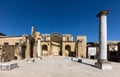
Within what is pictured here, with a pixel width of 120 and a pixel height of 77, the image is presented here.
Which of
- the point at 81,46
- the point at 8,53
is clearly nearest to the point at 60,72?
the point at 8,53

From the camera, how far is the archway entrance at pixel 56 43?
4338 centimetres

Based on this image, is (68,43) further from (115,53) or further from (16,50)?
(16,50)

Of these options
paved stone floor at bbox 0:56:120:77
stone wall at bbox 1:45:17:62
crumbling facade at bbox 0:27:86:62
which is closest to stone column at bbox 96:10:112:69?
paved stone floor at bbox 0:56:120:77

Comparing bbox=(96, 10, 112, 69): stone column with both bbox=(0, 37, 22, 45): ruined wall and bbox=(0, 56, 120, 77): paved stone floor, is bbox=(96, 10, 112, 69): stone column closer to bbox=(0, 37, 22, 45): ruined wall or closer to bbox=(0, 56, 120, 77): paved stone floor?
bbox=(0, 56, 120, 77): paved stone floor

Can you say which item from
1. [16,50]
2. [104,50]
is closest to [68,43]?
[16,50]

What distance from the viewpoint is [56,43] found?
144 feet

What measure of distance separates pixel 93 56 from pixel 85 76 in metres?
31.6

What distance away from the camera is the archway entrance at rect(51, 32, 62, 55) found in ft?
142

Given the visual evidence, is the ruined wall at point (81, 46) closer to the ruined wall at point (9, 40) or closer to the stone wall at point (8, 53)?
the ruined wall at point (9, 40)

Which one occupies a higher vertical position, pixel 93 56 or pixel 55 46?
pixel 55 46

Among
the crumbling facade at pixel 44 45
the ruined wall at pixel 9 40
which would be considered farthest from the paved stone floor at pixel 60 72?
Answer: the ruined wall at pixel 9 40

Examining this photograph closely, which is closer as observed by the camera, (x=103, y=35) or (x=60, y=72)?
(x=60, y=72)

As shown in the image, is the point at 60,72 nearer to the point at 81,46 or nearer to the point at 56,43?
the point at 81,46

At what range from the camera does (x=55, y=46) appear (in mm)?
43719
